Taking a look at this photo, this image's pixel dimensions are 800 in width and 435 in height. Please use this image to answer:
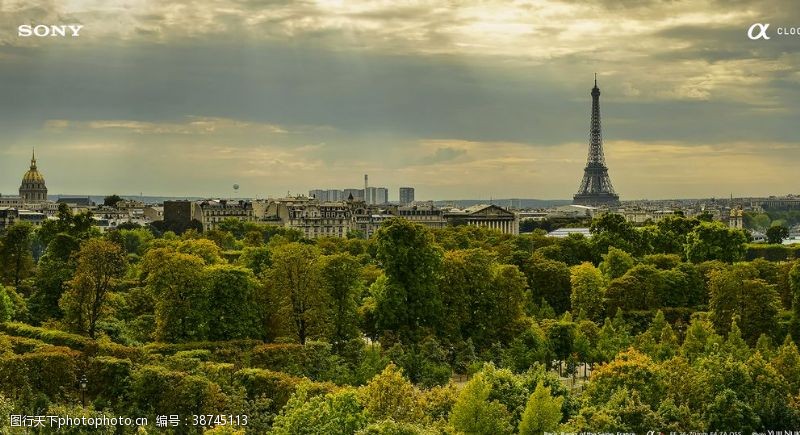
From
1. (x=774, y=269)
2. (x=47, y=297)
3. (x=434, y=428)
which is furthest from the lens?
(x=774, y=269)

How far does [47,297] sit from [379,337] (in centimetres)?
1525

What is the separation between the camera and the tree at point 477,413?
30.2 meters

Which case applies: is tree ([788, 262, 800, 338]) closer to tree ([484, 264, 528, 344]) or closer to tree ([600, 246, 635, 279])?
tree ([600, 246, 635, 279])

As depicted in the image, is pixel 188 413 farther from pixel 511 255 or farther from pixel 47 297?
pixel 511 255

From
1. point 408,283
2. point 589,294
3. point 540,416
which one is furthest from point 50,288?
point 589,294

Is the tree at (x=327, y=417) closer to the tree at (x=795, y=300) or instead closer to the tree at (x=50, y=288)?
the tree at (x=50, y=288)

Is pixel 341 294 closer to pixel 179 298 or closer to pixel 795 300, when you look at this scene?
pixel 179 298

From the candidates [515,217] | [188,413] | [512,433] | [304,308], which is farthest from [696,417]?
[515,217]

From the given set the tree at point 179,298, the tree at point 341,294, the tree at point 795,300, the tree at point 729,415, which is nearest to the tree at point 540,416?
the tree at point 729,415

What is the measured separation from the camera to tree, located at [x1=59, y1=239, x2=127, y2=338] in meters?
43.9

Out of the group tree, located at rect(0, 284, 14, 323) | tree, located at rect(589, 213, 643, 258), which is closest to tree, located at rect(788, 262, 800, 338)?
tree, located at rect(589, 213, 643, 258)

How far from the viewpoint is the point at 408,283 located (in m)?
47.2

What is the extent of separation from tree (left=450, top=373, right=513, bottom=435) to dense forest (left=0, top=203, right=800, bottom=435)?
6cm

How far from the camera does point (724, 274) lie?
173ft
